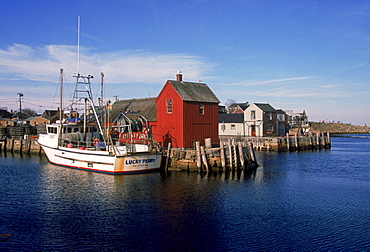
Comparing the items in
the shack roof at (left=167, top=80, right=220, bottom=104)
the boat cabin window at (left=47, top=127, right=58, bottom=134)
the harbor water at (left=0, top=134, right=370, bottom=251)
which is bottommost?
the harbor water at (left=0, top=134, right=370, bottom=251)

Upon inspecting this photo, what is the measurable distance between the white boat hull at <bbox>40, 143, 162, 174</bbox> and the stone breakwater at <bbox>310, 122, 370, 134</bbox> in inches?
4007

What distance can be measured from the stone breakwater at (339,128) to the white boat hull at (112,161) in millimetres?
101788

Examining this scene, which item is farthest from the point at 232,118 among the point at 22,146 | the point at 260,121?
the point at 22,146

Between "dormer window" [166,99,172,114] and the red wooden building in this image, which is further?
"dormer window" [166,99,172,114]

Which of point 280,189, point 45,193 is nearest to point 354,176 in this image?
point 280,189

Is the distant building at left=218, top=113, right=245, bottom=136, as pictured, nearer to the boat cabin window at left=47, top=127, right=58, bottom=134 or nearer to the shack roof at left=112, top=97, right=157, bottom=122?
the shack roof at left=112, top=97, right=157, bottom=122

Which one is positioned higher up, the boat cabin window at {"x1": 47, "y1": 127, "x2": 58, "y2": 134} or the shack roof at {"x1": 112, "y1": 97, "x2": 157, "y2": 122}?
the shack roof at {"x1": 112, "y1": 97, "x2": 157, "y2": 122}

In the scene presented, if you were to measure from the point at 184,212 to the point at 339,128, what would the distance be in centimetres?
12446

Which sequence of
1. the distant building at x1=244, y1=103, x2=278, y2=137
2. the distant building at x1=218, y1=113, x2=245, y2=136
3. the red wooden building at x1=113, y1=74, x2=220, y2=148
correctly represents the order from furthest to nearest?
the distant building at x1=218, y1=113, x2=245, y2=136 → the distant building at x1=244, y1=103, x2=278, y2=137 → the red wooden building at x1=113, y1=74, x2=220, y2=148

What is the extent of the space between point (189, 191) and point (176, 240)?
8.05 metres

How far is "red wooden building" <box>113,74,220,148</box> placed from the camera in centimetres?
3169

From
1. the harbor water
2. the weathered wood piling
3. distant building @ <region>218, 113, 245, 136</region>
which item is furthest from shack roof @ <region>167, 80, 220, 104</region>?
distant building @ <region>218, 113, 245, 136</region>

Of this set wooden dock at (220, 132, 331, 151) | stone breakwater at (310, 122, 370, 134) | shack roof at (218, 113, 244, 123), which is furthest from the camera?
stone breakwater at (310, 122, 370, 134)

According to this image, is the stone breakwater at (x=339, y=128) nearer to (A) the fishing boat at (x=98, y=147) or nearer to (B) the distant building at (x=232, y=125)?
(B) the distant building at (x=232, y=125)
